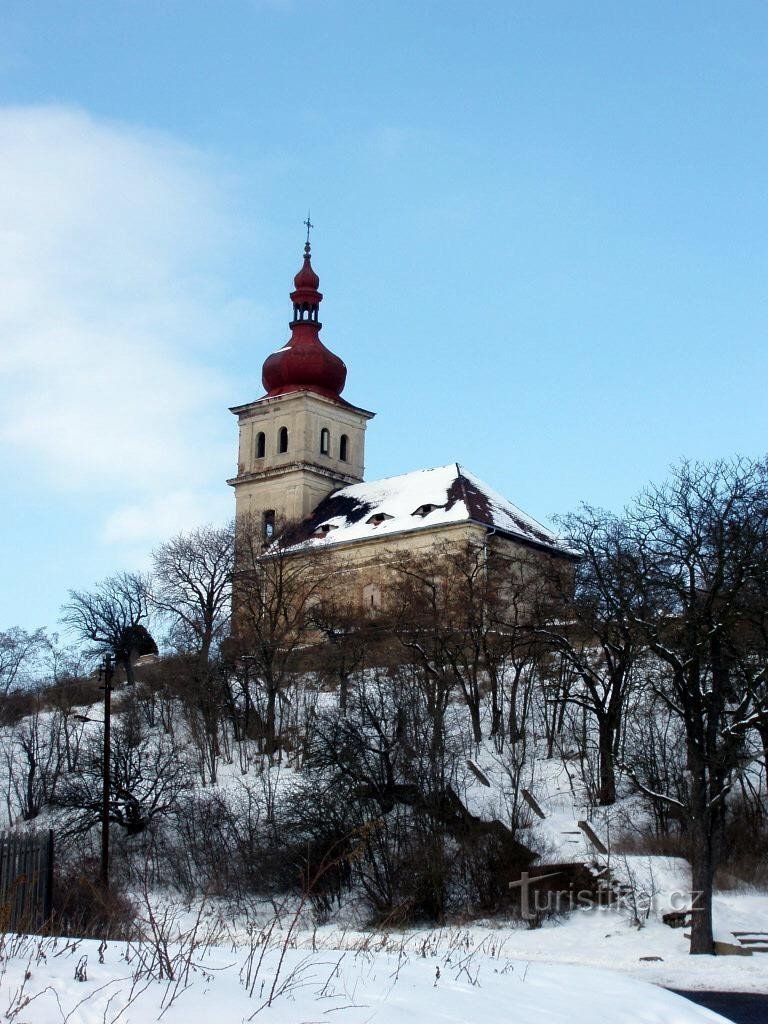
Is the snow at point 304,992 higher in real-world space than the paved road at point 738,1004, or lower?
higher

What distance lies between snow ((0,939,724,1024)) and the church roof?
53617 mm

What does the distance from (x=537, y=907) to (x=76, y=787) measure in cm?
1719

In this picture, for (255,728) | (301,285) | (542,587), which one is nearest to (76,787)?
(255,728)

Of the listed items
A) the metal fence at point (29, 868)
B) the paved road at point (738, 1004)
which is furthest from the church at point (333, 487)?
the metal fence at point (29, 868)

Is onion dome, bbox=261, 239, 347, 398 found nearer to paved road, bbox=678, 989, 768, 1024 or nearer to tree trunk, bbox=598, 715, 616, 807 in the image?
tree trunk, bbox=598, 715, 616, 807

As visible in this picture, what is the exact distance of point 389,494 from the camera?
233ft

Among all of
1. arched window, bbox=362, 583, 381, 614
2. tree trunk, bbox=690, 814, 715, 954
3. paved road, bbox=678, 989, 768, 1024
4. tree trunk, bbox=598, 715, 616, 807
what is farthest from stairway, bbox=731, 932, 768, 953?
arched window, bbox=362, 583, 381, 614

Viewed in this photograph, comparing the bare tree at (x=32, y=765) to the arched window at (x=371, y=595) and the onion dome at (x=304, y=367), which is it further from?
the onion dome at (x=304, y=367)

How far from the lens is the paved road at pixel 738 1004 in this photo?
48.9ft

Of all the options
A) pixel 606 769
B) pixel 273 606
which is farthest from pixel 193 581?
pixel 606 769

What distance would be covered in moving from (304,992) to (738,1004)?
34.3 feet

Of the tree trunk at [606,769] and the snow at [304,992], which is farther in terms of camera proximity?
the tree trunk at [606,769]

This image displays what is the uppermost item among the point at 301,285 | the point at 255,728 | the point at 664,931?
the point at 301,285

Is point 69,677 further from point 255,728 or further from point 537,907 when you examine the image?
point 537,907
